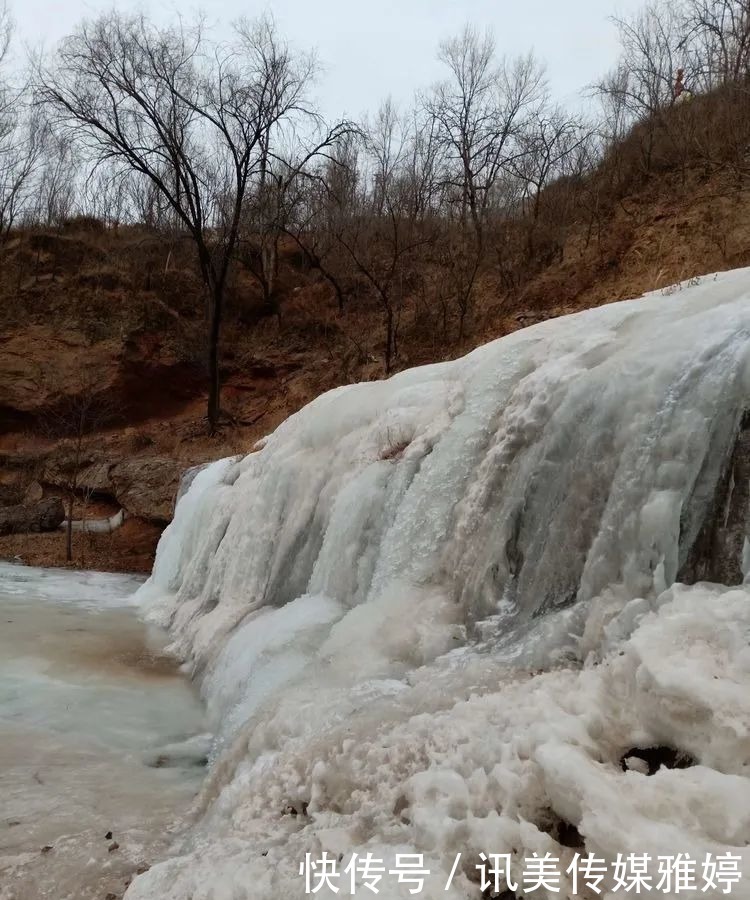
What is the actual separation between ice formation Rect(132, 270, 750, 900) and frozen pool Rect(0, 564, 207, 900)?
0.25m

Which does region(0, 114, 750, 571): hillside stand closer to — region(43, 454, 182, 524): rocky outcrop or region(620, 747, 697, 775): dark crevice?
region(43, 454, 182, 524): rocky outcrop

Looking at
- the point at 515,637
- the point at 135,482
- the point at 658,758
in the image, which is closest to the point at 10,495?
the point at 135,482

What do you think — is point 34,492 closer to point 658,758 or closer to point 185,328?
point 185,328

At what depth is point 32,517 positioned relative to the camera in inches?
534

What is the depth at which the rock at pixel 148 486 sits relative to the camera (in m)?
12.8

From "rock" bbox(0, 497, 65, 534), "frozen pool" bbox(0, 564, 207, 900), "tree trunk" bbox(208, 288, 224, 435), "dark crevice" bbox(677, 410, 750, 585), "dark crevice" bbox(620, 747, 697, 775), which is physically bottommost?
"frozen pool" bbox(0, 564, 207, 900)

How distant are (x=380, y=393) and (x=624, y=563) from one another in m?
3.88

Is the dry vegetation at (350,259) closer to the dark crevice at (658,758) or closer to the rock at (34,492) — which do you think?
the rock at (34,492)

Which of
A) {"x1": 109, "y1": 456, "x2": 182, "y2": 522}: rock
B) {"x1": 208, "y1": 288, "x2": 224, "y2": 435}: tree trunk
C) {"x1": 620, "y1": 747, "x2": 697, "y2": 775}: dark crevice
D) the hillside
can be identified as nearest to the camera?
{"x1": 620, "y1": 747, "x2": 697, "y2": 775}: dark crevice

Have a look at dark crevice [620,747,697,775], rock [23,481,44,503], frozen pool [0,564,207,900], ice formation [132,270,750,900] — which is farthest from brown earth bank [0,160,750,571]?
dark crevice [620,747,697,775]

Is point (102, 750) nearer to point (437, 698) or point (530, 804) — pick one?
point (437, 698)

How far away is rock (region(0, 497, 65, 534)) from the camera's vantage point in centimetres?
1341

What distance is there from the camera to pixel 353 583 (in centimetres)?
446

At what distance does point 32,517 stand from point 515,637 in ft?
42.4
